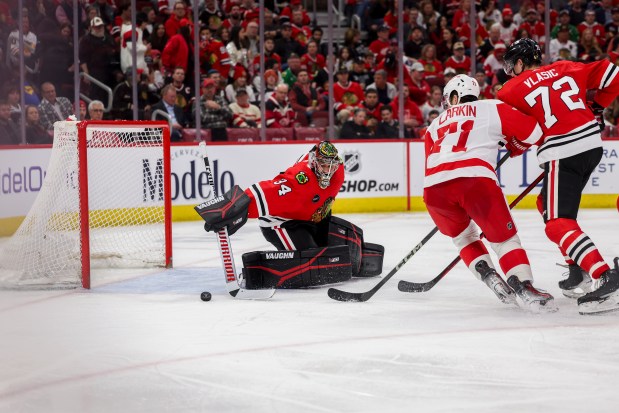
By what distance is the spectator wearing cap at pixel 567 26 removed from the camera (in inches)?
390

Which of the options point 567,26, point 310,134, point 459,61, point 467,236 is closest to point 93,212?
point 467,236

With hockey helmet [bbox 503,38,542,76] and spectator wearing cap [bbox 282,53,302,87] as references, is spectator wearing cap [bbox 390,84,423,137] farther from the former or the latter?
hockey helmet [bbox 503,38,542,76]

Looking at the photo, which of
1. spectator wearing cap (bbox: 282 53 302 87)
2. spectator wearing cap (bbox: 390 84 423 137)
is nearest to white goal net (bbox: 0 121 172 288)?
spectator wearing cap (bbox: 282 53 302 87)

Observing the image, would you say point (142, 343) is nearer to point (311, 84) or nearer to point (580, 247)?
point (580, 247)

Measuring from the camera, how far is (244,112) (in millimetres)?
8297

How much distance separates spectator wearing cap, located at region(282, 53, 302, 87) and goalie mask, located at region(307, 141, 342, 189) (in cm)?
427

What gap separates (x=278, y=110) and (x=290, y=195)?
394 cm

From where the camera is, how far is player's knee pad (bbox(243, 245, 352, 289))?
14.7 ft

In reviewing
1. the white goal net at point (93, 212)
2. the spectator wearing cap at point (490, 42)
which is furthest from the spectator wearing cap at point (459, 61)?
the white goal net at point (93, 212)

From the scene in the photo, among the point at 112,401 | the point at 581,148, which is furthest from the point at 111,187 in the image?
the point at 112,401

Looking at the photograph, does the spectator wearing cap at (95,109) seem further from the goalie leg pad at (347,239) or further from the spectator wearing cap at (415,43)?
the spectator wearing cap at (415,43)

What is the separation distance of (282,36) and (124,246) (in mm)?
4033

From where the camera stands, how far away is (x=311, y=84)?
8719 millimetres

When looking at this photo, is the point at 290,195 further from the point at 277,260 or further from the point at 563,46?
the point at 563,46
